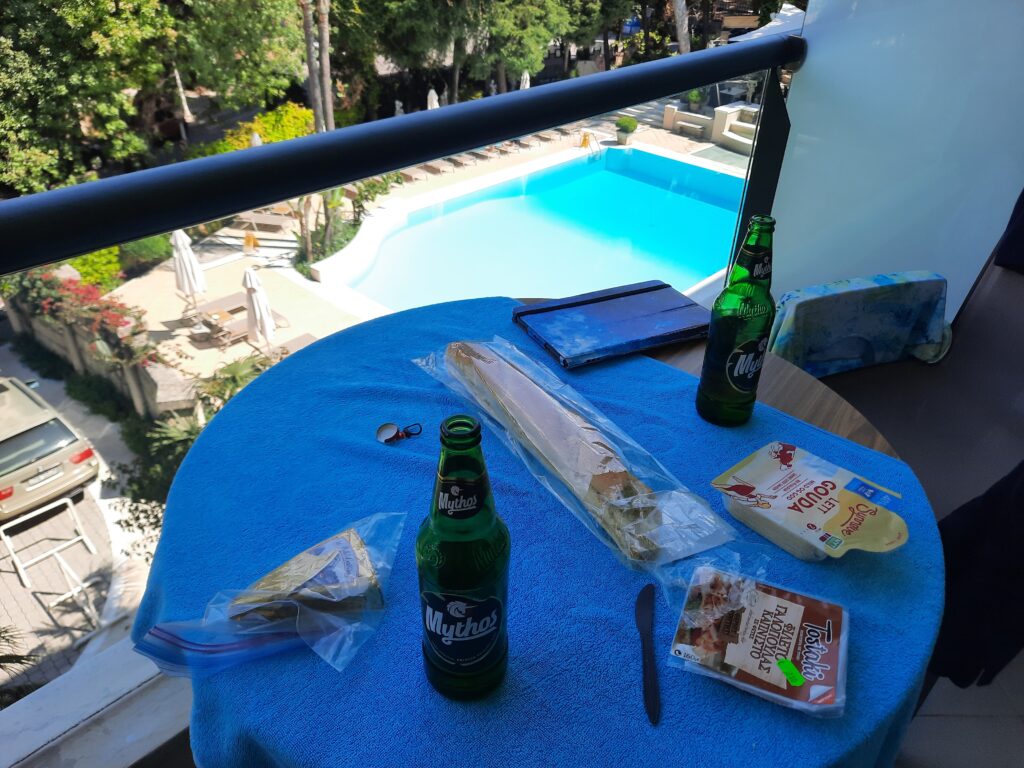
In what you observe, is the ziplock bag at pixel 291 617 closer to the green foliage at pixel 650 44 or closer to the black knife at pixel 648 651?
the black knife at pixel 648 651

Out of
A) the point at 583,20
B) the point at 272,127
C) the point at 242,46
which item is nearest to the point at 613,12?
the point at 583,20

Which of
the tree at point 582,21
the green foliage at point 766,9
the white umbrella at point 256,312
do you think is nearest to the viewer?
the white umbrella at point 256,312

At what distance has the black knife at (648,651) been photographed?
65 cm

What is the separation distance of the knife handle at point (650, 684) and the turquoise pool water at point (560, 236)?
7.52m

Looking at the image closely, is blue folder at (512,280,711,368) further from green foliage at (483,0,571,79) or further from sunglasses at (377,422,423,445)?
green foliage at (483,0,571,79)

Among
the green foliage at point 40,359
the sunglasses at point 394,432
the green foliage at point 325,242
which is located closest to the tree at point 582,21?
the green foliage at point 325,242

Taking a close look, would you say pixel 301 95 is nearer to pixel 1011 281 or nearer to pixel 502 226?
pixel 502 226

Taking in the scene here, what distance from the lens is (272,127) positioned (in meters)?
16.0

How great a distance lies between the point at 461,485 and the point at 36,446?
10.3 ft

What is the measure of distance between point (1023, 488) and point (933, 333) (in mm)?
801

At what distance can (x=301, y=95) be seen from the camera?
17594mm

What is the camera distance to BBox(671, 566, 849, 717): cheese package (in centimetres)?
66

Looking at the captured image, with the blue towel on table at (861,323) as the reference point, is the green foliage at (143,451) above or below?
below

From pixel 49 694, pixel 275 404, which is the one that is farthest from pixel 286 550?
pixel 49 694
